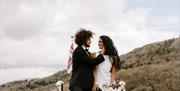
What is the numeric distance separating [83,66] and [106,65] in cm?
39

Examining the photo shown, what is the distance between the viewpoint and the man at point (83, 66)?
28.3ft

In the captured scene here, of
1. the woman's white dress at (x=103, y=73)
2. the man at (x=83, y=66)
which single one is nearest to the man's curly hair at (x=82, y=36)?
the man at (x=83, y=66)

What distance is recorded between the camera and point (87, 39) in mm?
8789

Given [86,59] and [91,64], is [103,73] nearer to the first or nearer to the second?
[91,64]

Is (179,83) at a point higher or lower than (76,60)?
lower

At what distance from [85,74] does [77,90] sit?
12.0 inches

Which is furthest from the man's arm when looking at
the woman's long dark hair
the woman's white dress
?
the woman's long dark hair

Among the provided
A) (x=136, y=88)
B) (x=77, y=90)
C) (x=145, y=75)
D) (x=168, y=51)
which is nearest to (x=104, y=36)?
(x=77, y=90)

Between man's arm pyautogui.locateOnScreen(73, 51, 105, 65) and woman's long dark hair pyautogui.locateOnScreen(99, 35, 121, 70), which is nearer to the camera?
man's arm pyautogui.locateOnScreen(73, 51, 105, 65)

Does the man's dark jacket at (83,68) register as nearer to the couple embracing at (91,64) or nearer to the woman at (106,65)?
the couple embracing at (91,64)

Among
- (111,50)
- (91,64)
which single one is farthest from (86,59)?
(111,50)

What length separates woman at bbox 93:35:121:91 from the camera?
8727mm

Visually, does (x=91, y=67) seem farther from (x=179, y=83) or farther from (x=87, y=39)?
(x=179, y=83)

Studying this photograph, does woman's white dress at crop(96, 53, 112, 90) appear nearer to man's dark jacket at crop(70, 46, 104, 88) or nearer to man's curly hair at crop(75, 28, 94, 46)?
man's dark jacket at crop(70, 46, 104, 88)
